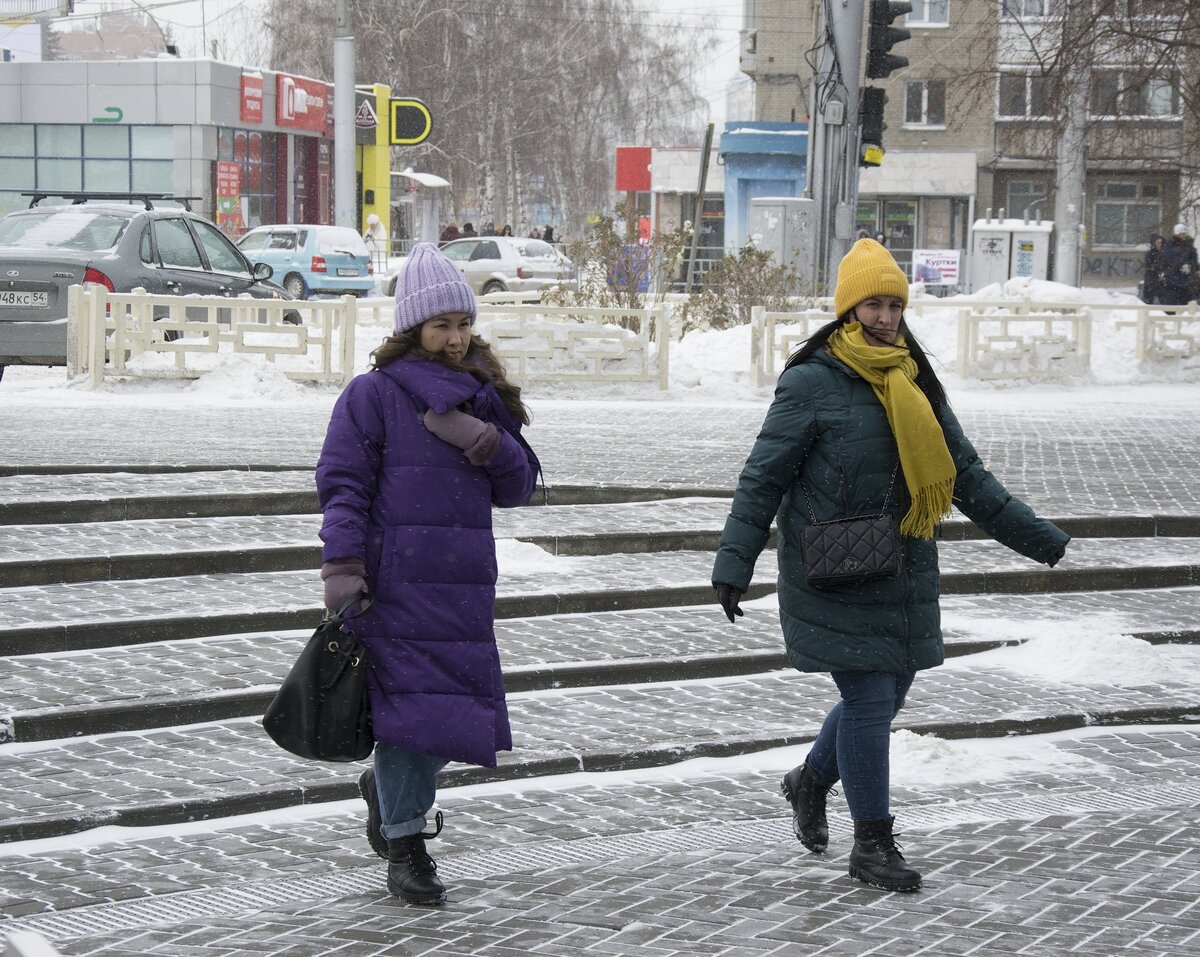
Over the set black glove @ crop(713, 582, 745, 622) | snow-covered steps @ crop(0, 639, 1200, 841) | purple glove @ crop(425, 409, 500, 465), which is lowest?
snow-covered steps @ crop(0, 639, 1200, 841)

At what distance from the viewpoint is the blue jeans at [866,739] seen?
185 inches

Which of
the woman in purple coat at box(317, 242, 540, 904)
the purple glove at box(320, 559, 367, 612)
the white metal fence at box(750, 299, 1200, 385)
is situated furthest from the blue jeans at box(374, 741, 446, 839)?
the white metal fence at box(750, 299, 1200, 385)

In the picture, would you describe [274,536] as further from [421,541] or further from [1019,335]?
[1019,335]

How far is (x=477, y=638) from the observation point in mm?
4539

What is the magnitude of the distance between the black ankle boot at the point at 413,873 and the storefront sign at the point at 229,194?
122ft

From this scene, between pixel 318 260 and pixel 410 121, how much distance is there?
8.81 m

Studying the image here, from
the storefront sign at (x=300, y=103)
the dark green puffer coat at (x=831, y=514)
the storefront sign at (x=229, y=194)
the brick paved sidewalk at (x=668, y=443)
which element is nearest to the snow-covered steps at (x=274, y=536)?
the brick paved sidewalk at (x=668, y=443)

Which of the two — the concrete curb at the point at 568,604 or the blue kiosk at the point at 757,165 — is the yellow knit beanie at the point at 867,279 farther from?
the blue kiosk at the point at 757,165

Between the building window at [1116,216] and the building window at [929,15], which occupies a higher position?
the building window at [929,15]

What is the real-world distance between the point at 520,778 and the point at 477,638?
152 centimetres

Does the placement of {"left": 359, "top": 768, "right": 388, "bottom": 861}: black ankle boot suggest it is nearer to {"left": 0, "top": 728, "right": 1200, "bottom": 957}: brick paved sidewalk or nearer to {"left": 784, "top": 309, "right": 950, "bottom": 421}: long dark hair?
{"left": 0, "top": 728, "right": 1200, "bottom": 957}: brick paved sidewalk

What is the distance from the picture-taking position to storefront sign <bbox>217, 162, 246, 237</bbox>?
1614 inches

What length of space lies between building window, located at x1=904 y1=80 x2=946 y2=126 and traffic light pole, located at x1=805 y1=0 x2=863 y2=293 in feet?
113

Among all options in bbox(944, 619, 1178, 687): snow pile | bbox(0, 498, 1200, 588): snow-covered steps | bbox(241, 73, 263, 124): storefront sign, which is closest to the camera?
bbox(944, 619, 1178, 687): snow pile
